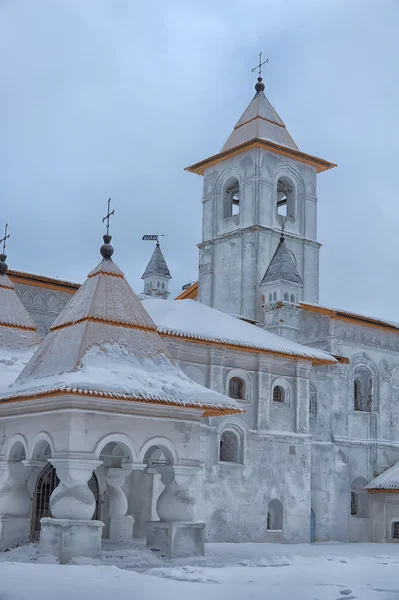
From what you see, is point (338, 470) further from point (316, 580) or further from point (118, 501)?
point (316, 580)

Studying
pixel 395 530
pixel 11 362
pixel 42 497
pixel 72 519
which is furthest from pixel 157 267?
pixel 72 519

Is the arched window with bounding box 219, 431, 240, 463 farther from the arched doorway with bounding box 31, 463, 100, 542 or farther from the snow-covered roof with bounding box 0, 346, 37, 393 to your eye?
the arched doorway with bounding box 31, 463, 100, 542

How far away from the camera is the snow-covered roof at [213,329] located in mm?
21375

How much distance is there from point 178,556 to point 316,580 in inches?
113

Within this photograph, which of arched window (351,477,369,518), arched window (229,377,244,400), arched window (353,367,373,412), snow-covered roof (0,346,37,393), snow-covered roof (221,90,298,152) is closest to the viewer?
snow-covered roof (0,346,37,393)

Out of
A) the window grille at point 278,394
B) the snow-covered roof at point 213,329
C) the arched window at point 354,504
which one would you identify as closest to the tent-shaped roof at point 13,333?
the snow-covered roof at point 213,329

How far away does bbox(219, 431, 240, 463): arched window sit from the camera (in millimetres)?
22172

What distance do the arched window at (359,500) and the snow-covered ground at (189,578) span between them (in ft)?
43.5

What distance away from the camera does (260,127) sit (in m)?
32.5

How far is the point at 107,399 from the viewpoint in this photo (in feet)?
39.8

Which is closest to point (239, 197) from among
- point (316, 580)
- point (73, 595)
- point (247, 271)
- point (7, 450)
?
point (247, 271)

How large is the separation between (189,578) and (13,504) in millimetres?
4021

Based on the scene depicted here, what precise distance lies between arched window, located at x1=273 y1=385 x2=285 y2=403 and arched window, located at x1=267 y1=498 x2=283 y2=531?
2771 mm

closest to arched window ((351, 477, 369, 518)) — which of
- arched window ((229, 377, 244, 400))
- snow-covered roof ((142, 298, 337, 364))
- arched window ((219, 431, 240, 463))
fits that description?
snow-covered roof ((142, 298, 337, 364))
